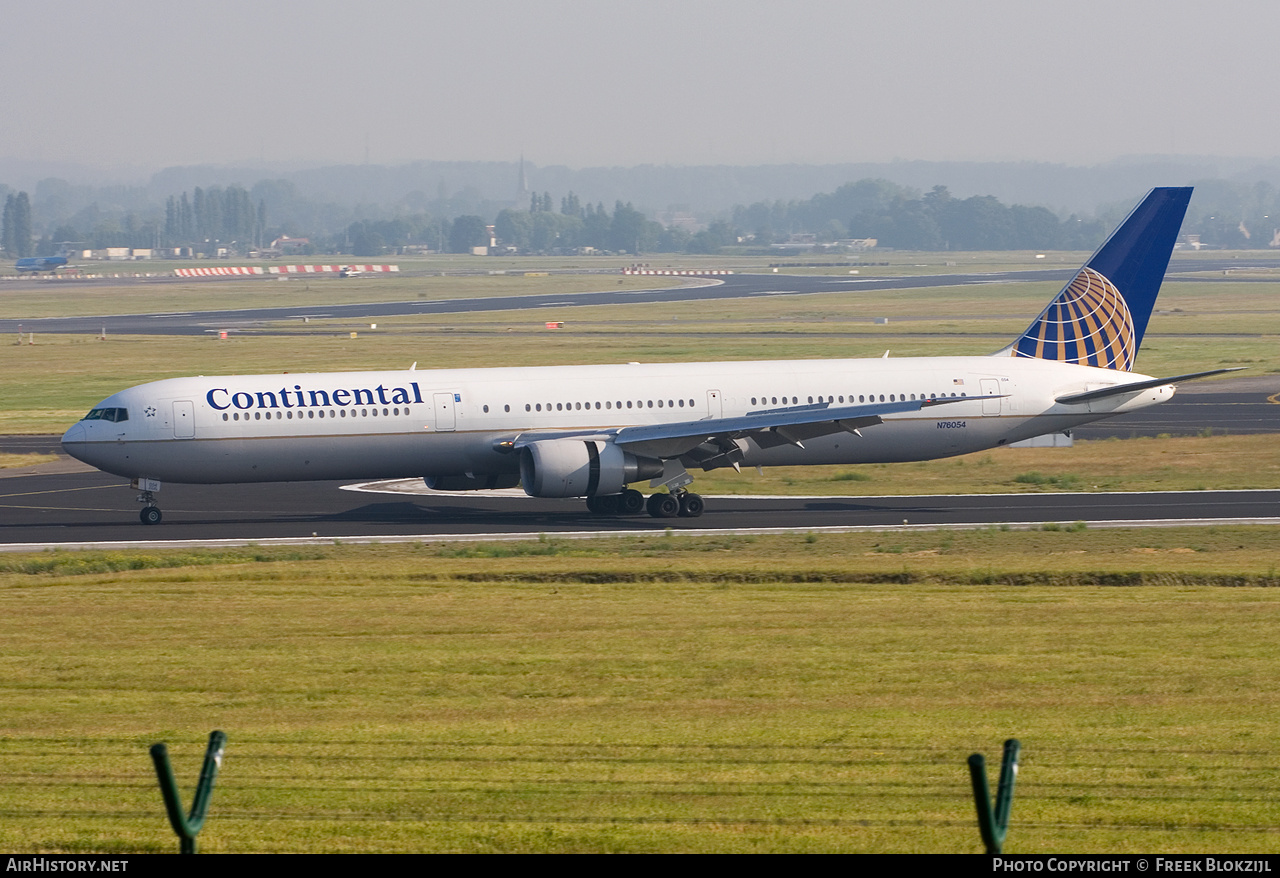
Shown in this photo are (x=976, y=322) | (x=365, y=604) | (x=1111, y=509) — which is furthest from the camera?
(x=976, y=322)

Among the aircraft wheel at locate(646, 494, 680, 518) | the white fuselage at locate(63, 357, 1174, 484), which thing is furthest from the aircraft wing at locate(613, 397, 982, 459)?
the aircraft wheel at locate(646, 494, 680, 518)

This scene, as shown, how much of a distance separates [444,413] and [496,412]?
1.54 metres

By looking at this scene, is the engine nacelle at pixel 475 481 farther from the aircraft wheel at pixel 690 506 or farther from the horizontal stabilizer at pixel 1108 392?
the horizontal stabilizer at pixel 1108 392

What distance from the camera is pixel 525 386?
45.1 metres

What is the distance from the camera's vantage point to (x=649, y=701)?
1983 cm

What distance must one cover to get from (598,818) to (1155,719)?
790 centimetres

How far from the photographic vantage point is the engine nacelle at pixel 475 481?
45.6 metres

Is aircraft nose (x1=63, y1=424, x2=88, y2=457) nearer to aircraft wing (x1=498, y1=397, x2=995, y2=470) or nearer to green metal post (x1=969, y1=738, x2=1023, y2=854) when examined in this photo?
aircraft wing (x1=498, y1=397, x2=995, y2=470)

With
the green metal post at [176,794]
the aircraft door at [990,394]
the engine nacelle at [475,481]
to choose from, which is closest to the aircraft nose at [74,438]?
the engine nacelle at [475,481]

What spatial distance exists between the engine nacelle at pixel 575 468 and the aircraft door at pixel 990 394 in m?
11.6
